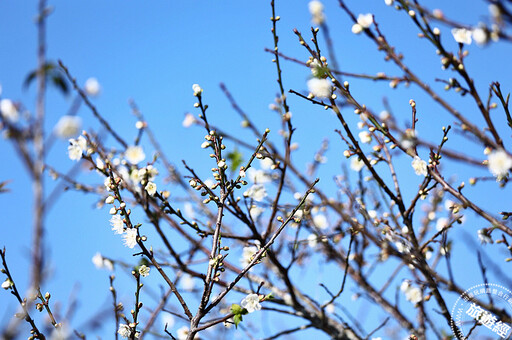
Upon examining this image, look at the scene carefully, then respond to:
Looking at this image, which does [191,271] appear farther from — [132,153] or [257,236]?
[132,153]

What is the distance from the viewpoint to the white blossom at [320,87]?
253cm

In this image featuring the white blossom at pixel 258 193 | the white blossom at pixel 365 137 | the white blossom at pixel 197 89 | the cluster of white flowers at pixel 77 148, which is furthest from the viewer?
the white blossom at pixel 258 193

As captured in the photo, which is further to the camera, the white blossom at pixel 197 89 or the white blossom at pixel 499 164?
the white blossom at pixel 197 89

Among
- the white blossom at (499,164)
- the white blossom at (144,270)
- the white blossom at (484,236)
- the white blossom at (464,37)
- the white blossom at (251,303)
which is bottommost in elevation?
the white blossom at (251,303)

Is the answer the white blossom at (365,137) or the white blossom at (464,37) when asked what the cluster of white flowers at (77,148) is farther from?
the white blossom at (464,37)

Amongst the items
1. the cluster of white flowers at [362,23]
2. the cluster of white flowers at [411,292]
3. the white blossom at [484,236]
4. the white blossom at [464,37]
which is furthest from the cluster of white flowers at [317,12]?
the cluster of white flowers at [411,292]

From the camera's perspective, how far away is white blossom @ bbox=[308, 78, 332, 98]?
2531 millimetres

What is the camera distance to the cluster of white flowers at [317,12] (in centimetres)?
265

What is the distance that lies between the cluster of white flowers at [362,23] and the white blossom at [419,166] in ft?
2.64

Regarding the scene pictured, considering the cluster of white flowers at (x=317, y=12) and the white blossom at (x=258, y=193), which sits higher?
the cluster of white flowers at (x=317, y=12)

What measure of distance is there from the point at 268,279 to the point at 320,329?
0.61 m

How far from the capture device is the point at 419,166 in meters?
2.62

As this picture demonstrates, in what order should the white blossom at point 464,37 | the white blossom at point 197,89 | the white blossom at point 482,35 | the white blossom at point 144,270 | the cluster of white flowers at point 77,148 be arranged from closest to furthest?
the white blossom at point 482,35
the white blossom at point 464,37
the white blossom at point 144,270
the white blossom at point 197,89
the cluster of white flowers at point 77,148

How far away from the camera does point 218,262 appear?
6.95 feet
